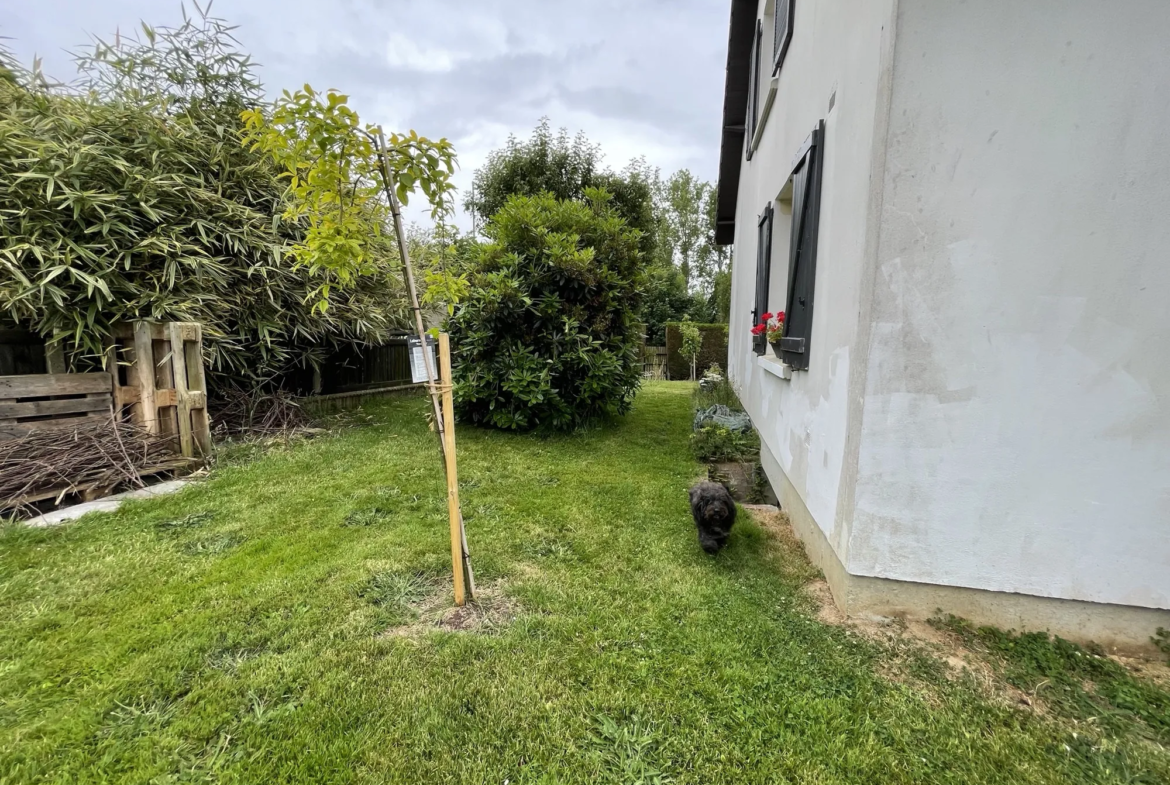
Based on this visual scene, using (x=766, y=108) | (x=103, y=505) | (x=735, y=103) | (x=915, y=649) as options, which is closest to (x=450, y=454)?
(x=915, y=649)

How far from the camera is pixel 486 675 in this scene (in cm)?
191

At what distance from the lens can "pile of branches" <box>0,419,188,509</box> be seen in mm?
3410

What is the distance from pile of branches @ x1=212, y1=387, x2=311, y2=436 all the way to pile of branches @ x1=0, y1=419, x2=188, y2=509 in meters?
1.25

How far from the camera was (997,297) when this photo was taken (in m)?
1.90

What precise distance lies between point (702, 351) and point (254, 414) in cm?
1213

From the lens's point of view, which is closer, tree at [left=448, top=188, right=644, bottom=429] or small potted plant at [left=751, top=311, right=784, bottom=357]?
small potted plant at [left=751, top=311, right=784, bottom=357]

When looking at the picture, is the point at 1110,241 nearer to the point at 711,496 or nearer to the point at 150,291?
the point at 711,496

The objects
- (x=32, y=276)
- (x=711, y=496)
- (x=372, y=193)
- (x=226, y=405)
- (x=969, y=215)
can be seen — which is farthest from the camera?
(x=226, y=405)

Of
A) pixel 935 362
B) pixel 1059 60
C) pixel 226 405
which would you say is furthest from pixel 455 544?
pixel 226 405

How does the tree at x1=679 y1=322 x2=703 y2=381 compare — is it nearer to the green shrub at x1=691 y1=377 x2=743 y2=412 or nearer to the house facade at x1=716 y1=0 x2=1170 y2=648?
the green shrub at x1=691 y1=377 x2=743 y2=412

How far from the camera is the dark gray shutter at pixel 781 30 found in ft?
13.1

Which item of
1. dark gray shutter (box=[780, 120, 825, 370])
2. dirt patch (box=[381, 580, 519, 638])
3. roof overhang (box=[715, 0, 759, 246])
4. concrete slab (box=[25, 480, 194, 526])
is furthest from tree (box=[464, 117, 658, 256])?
dirt patch (box=[381, 580, 519, 638])

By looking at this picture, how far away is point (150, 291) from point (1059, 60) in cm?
662

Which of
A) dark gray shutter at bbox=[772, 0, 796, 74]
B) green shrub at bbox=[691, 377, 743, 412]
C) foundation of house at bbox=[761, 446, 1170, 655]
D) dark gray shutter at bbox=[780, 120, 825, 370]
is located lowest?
foundation of house at bbox=[761, 446, 1170, 655]
